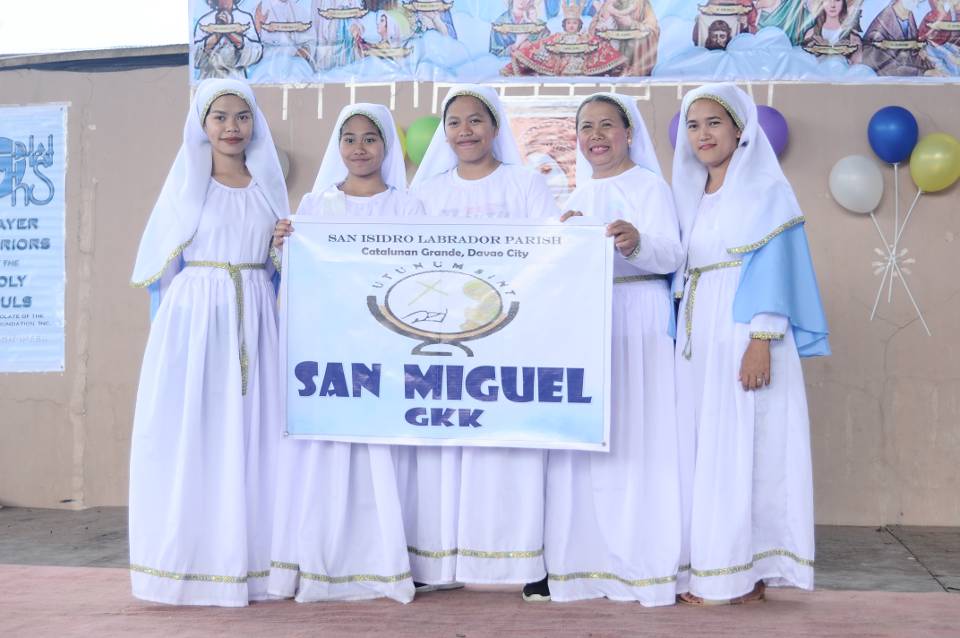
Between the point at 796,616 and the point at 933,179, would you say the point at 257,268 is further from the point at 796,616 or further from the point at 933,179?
the point at 933,179

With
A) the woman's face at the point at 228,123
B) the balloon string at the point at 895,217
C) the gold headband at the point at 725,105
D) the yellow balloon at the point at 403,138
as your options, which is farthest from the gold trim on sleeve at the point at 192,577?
the balloon string at the point at 895,217

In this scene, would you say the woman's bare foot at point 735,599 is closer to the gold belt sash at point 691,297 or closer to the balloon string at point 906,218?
the gold belt sash at point 691,297

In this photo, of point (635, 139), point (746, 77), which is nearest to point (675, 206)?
point (635, 139)

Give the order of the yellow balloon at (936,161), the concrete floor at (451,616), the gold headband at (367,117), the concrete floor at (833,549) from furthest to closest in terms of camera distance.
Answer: the yellow balloon at (936,161) → the concrete floor at (833,549) → the gold headband at (367,117) → the concrete floor at (451,616)

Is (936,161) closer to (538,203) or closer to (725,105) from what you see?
(725,105)

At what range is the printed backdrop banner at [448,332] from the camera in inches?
152

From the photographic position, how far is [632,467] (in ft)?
12.9

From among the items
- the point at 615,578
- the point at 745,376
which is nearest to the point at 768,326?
the point at 745,376

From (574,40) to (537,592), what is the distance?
388cm

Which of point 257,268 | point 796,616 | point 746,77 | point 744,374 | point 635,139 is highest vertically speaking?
point 746,77

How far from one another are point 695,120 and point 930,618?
6.51ft

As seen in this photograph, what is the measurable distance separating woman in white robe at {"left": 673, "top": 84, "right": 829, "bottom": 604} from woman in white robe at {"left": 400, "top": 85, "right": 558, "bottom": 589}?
61 cm

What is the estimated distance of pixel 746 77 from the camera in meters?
6.57

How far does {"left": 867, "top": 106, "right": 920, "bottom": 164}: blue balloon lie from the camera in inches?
251
